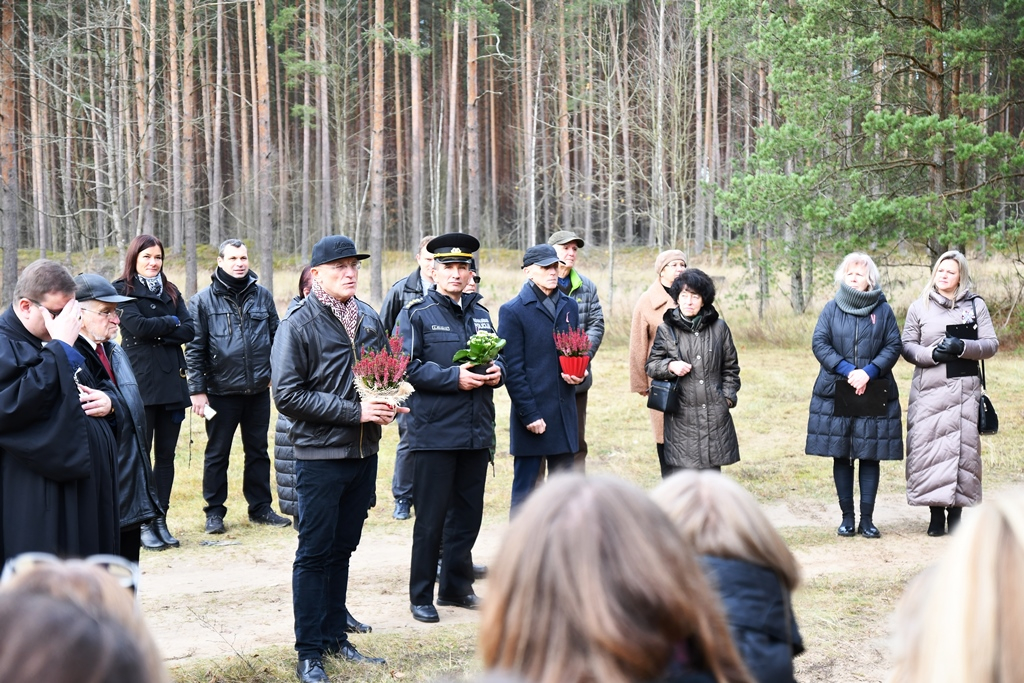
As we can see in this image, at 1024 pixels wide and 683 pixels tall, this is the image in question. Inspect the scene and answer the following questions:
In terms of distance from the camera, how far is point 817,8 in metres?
14.2

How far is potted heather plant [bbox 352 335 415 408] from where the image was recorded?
501cm

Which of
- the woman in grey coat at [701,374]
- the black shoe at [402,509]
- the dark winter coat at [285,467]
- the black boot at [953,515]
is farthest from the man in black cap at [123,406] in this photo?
the black boot at [953,515]

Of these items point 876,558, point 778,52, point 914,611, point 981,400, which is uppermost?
point 778,52

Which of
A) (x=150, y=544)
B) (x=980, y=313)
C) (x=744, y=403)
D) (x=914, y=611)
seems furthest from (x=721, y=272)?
(x=914, y=611)

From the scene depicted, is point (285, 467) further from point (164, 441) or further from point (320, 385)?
point (320, 385)

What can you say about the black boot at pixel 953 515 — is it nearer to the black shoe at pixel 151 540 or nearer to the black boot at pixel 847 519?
the black boot at pixel 847 519

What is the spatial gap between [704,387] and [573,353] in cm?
126

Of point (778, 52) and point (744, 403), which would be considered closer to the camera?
point (744, 403)

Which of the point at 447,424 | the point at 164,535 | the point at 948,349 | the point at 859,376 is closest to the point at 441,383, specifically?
the point at 447,424

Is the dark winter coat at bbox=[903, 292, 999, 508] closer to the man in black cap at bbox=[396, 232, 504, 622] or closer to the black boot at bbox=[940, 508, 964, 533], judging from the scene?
the black boot at bbox=[940, 508, 964, 533]

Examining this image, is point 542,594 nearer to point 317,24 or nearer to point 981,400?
point 981,400

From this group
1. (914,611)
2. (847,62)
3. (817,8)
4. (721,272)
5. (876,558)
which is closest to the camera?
(914,611)

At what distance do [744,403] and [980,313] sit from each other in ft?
18.9

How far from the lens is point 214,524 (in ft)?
25.6
